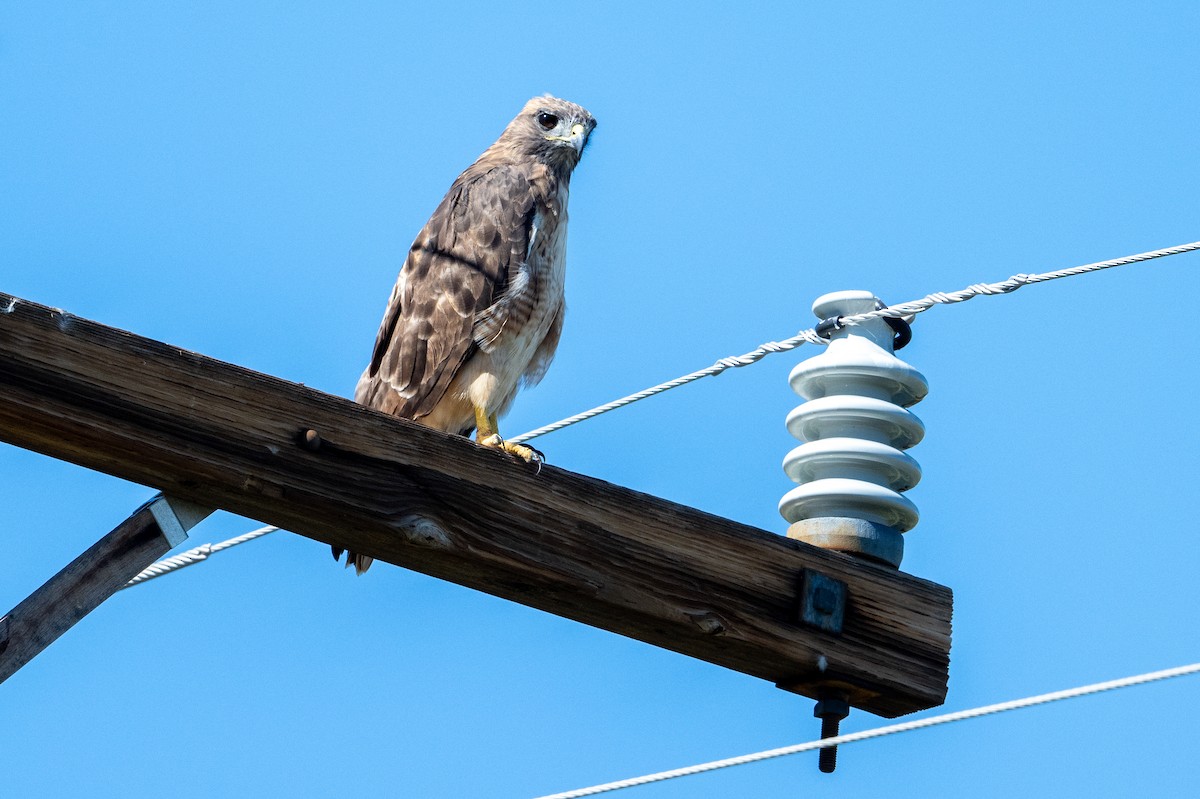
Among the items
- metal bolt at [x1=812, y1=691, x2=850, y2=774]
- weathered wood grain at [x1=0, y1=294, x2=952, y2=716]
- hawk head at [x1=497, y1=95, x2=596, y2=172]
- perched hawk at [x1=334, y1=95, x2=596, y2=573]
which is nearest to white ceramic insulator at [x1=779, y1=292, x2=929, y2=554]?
weathered wood grain at [x1=0, y1=294, x2=952, y2=716]

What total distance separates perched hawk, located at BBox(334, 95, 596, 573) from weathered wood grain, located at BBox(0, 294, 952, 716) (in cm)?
140

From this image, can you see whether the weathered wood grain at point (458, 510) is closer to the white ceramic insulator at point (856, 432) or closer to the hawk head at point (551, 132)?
the white ceramic insulator at point (856, 432)

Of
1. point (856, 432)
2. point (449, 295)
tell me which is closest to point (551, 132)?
point (449, 295)

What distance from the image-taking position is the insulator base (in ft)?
11.6

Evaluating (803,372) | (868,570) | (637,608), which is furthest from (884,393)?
(637,608)

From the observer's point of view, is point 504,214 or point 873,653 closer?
point 873,653

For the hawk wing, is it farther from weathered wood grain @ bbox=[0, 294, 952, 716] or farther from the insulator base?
weathered wood grain @ bbox=[0, 294, 952, 716]

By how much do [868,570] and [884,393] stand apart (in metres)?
0.44

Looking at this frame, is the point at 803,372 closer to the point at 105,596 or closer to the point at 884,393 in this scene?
the point at 884,393

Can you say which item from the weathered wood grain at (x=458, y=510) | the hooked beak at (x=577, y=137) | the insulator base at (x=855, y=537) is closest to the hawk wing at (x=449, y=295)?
the hooked beak at (x=577, y=137)

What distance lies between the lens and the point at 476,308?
16.3 ft

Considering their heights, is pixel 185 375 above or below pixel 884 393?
below

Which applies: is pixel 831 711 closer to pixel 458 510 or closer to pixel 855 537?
pixel 855 537

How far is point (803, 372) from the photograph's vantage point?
375 cm
